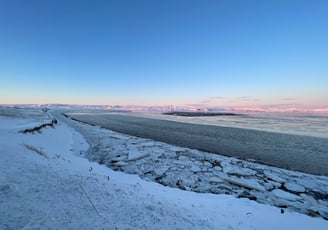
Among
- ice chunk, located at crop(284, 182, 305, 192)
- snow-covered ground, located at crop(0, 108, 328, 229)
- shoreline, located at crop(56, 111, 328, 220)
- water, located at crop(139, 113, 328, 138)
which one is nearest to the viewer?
snow-covered ground, located at crop(0, 108, 328, 229)

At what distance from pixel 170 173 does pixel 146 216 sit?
3.78 meters

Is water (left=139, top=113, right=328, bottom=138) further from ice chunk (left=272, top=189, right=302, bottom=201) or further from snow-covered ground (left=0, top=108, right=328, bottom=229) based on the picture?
snow-covered ground (left=0, top=108, right=328, bottom=229)

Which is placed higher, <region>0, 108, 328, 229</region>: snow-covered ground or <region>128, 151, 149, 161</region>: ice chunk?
<region>0, 108, 328, 229</region>: snow-covered ground

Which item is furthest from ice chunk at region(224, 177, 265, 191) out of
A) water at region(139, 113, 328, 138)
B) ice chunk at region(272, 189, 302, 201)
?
water at region(139, 113, 328, 138)

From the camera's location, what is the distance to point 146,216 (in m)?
2.82

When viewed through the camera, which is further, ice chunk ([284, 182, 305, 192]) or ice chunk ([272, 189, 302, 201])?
ice chunk ([284, 182, 305, 192])

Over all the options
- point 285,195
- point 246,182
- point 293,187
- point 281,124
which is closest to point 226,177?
point 246,182

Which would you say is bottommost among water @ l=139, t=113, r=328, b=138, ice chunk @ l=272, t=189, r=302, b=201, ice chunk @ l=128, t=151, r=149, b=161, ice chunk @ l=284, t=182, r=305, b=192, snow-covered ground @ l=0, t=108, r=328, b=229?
A: water @ l=139, t=113, r=328, b=138

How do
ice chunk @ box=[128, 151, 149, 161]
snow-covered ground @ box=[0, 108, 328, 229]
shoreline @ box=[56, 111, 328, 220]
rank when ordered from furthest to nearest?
ice chunk @ box=[128, 151, 149, 161]
shoreline @ box=[56, 111, 328, 220]
snow-covered ground @ box=[0, 108, 328, 229]

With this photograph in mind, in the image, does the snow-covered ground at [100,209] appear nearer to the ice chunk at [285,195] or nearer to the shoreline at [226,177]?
the shoreline at [226,177]

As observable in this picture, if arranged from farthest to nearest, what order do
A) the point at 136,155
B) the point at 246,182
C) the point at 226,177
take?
the point at 136,155, the point at 226,177, the point at 246,182

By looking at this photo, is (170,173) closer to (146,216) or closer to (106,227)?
(146,216)

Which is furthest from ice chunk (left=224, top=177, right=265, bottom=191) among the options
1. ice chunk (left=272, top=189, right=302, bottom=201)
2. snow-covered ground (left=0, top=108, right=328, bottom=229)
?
snow-covered ground (left=0, top=108, right=328, bottom=229)

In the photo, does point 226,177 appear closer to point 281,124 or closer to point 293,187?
point 293,187
